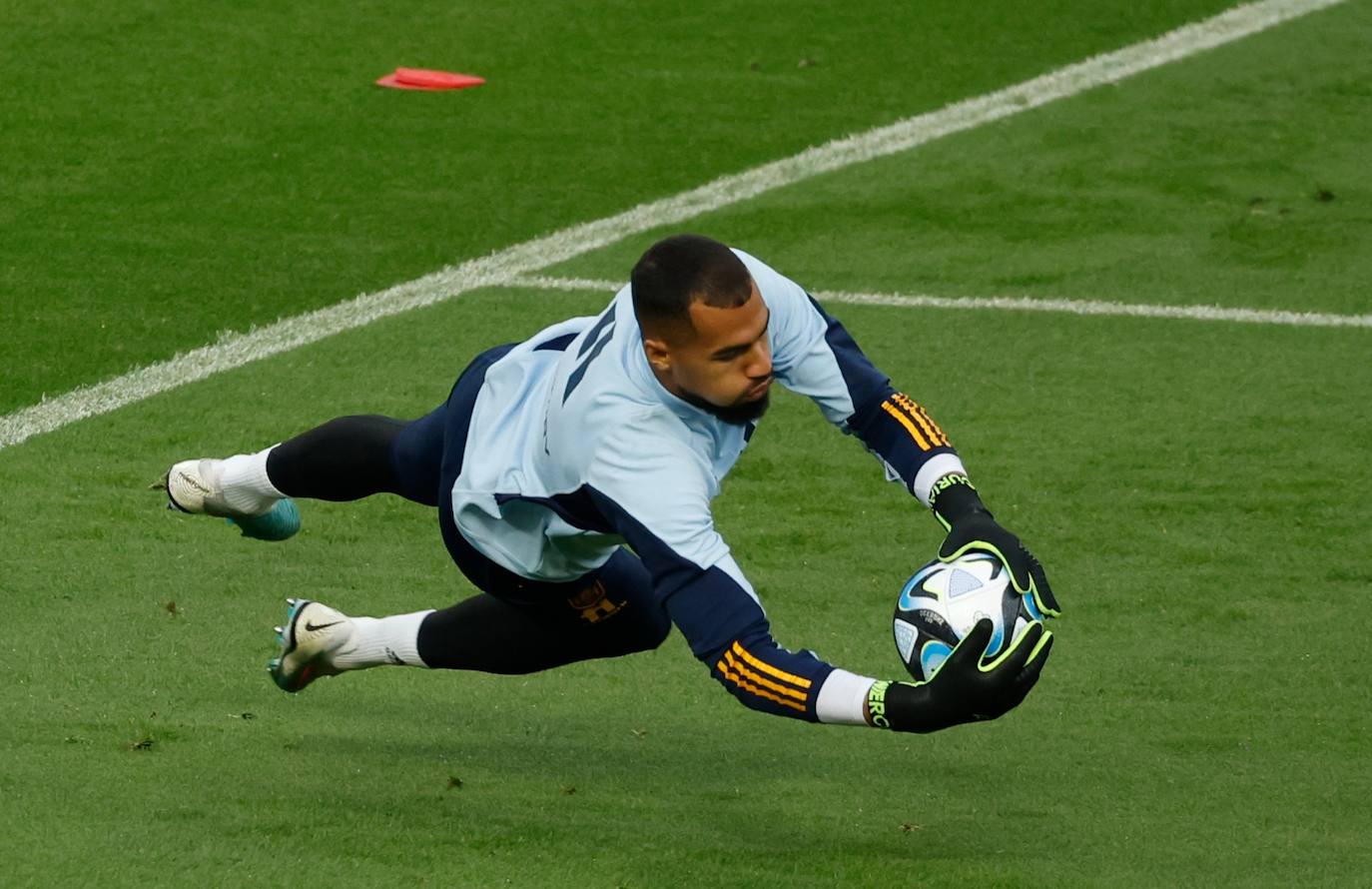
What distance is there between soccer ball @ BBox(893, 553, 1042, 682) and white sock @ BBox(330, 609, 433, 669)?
1354 mm

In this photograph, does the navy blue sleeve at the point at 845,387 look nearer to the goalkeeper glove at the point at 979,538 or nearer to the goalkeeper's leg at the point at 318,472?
the goalkeeper glove at the point at 979,538

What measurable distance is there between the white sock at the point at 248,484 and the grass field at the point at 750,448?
0.43 meters

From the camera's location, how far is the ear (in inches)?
144

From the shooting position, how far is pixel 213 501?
16.3 ft

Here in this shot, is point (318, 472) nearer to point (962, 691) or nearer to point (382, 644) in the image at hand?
point (382, 644)

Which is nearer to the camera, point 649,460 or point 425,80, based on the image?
point 649,460

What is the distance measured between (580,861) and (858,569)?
1.90 meters

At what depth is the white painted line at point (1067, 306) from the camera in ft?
25.6

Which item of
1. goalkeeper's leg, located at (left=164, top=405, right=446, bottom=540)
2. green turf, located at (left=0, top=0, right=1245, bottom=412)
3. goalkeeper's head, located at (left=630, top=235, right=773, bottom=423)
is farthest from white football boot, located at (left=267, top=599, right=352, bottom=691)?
green turf, located at (left=0, top=0, right=1245, bottom=412)

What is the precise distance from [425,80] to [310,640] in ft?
19.0

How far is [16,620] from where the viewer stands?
5223 millimetres

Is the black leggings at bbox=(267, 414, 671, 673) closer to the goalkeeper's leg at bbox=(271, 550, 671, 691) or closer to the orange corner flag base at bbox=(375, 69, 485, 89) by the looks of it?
the goalkeeper's leg at bbox=(271, 550, 671, 691)

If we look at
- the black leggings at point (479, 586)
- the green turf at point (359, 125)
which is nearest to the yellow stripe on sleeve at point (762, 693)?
the black leggings at point (479, 586)

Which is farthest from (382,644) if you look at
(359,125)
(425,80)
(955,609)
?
(425,80)
